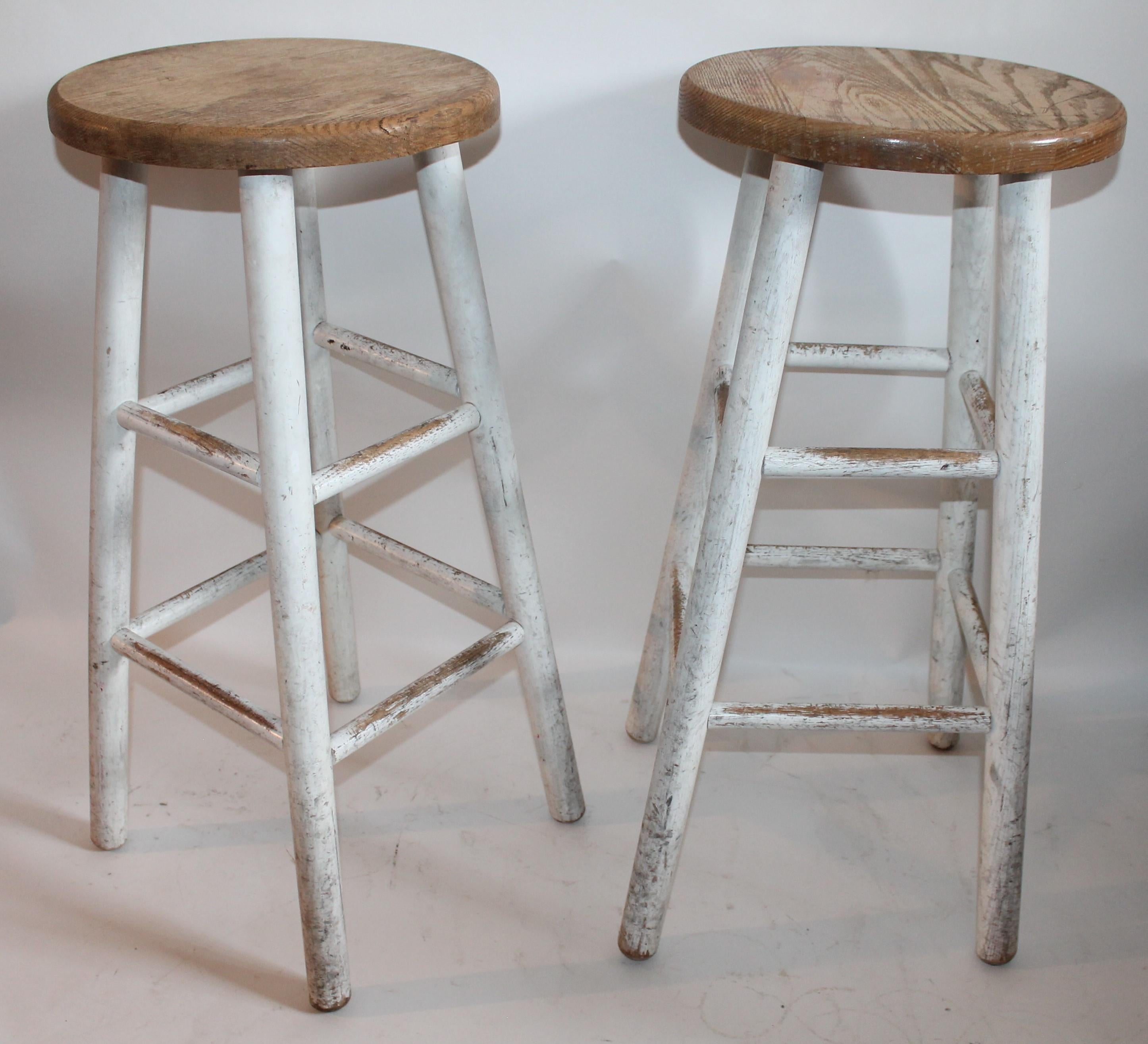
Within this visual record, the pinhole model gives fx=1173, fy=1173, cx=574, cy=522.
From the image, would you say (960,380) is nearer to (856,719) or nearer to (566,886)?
(856,719)

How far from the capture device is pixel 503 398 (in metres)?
1.18

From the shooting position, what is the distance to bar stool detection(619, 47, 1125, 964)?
887 millimetres

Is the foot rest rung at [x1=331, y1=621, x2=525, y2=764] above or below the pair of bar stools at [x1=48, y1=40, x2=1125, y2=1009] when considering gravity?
below

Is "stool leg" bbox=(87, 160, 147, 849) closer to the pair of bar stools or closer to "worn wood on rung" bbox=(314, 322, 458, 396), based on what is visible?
the pair of bar stools

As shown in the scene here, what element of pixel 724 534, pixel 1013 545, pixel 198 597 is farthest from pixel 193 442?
pixel 1013 545

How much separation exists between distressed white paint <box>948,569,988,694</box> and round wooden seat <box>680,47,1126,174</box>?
493 millimetres

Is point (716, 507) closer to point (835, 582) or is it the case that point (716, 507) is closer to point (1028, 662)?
point (1028, 662)

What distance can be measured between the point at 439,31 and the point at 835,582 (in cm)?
87

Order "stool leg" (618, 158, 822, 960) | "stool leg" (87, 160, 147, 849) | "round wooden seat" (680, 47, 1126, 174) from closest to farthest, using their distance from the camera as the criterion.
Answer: "round wooden seat" (680, 47, 1126, 174)
"stool leg" (618, 158, 822, 960)
"stool leg" (87, 160, 147, 849)

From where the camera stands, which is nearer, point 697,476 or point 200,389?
point 200,389

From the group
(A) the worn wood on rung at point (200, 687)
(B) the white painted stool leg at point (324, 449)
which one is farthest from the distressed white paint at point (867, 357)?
(A) the worn wood on rung at point (200, 687)

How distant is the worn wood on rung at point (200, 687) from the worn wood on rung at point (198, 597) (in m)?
0.02

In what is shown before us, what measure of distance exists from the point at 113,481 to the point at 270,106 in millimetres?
456

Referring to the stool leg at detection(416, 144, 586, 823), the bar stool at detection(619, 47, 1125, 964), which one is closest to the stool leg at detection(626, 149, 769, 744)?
the bar stool at detection(619, 47, 1125, 964)
